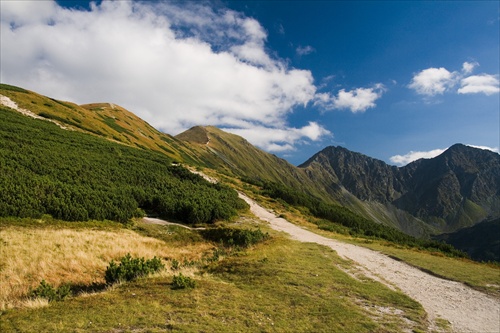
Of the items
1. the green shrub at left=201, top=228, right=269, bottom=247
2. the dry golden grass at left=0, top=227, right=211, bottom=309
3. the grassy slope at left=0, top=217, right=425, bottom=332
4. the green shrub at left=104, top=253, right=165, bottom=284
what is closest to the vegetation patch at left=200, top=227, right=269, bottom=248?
the green shrub at left=201, top=228, right=269, bottom=247

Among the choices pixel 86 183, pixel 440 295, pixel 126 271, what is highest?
pixel 86 183

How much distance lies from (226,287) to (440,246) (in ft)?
137

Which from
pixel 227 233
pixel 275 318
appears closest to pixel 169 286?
pixel 275 318

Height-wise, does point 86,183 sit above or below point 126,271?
above

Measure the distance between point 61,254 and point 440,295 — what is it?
22289 mm

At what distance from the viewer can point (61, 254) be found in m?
19.8

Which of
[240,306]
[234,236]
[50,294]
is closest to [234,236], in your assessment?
[234,236]

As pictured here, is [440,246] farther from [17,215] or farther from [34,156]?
[34,156]

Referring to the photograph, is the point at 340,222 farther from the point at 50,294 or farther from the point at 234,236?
the point at 50,294

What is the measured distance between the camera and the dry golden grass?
52.6 feet

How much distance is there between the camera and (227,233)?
3269 cm

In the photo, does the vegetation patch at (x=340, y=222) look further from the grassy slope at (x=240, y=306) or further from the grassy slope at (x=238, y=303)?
the grassy slope at (x=240, y=306)

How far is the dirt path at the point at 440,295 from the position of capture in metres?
12.9

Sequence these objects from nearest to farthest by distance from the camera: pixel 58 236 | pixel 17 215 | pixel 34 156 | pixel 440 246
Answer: pixel 58 236 < pixel 17 215 < pixel 34 156 < pixel 440 246
